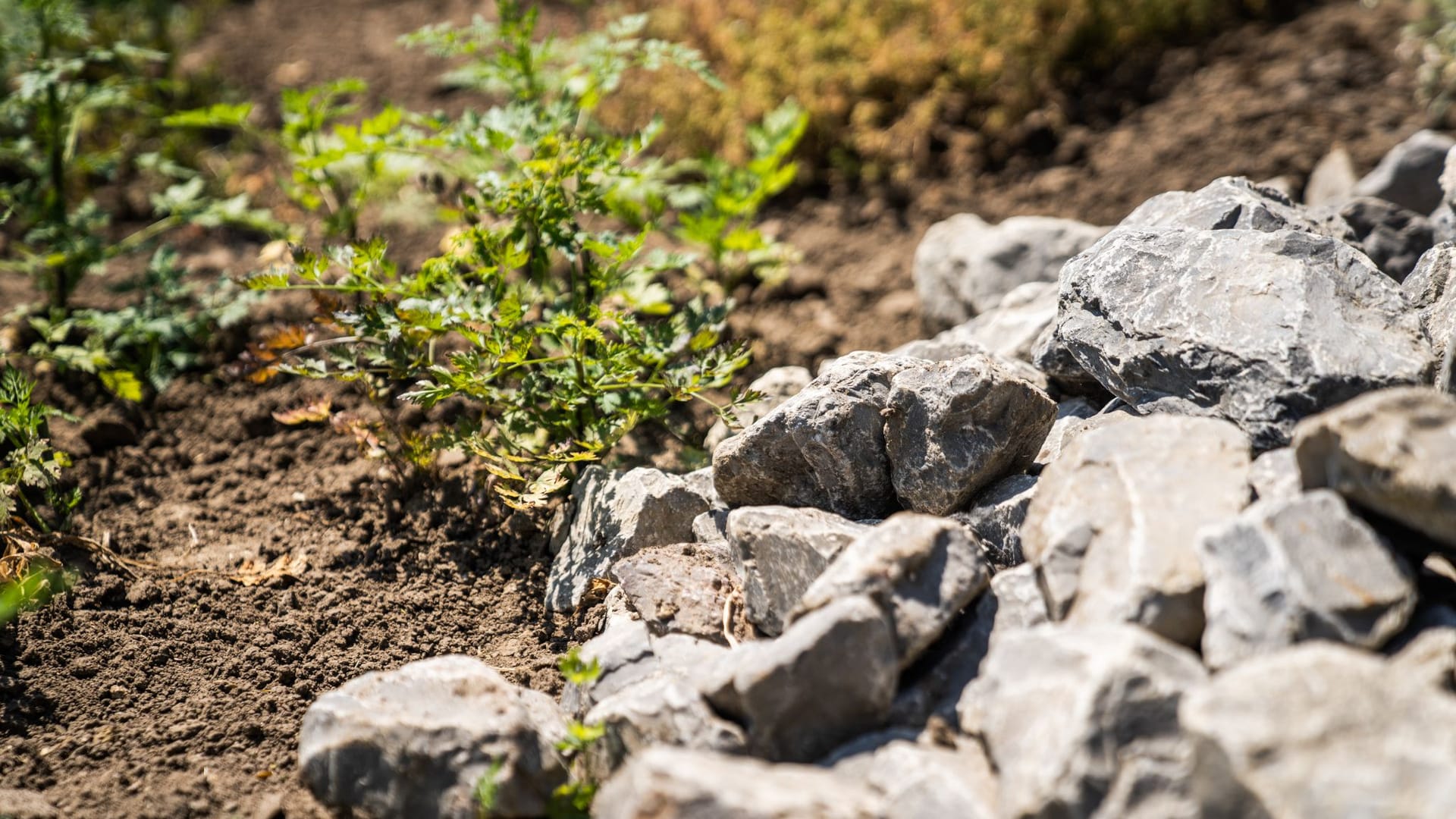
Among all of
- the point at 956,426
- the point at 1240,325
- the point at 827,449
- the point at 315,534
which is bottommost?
the point at 315,534

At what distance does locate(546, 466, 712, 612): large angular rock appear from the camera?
2992mm

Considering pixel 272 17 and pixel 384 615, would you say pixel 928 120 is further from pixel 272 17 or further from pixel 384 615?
pixel 272 17

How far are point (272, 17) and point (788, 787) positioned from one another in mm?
7064

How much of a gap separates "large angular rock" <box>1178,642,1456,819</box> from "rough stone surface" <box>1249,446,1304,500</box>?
54 centimetres

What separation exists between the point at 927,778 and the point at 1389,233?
266cm

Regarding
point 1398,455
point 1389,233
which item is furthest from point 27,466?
point 1389,233

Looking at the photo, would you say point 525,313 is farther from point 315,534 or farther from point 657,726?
point 657,726

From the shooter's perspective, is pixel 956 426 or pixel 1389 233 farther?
pixel 1389 233

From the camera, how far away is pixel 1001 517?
273cm

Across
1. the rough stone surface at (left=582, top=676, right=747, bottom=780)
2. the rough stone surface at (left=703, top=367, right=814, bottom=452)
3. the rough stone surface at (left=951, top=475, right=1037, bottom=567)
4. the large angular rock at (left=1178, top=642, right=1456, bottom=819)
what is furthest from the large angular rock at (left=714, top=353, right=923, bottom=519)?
the large angular rock at (left=1178, top=642, right=1456, bottom=819)

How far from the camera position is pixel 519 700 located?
2.47 metres

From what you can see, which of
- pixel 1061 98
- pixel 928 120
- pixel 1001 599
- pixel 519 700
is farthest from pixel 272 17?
pixel 1001 599

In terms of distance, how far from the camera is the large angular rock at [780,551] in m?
2.59

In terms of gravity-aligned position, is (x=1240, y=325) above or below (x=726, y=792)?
above
